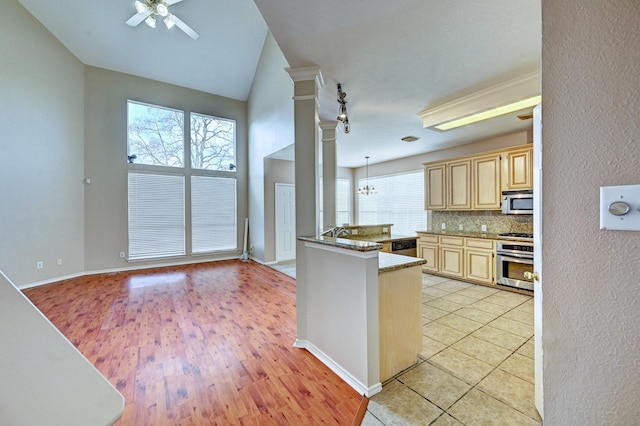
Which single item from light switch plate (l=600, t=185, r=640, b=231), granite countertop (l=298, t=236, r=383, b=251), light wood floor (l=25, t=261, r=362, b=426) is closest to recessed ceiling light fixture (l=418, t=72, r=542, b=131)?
granite countertop (l=298, t=236, r=383, b=251)

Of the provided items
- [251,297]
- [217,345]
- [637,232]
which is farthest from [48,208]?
[637,232]

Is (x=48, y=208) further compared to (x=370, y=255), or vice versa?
(x=48, y=208)

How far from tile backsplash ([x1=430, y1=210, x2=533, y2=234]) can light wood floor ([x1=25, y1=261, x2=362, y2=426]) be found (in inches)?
140

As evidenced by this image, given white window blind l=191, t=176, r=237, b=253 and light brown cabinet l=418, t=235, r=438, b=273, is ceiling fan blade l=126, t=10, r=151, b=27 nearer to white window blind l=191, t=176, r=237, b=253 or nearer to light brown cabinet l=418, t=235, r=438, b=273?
white window blind l=191, t=176, r=237, b=253

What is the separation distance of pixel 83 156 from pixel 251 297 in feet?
15.0

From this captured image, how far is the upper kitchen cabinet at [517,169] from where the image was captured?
3.93m

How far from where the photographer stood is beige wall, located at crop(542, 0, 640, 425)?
2.07ft

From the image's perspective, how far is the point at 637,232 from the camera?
0.62 metres

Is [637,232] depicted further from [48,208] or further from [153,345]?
[48,208]

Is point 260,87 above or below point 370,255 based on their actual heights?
above

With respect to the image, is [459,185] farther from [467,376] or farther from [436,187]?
[467,376]

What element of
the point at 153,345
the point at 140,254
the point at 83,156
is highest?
the point at 83,156

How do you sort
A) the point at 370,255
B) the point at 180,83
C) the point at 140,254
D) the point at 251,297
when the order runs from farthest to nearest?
the point at 180,83 → the point at 140,254 → the point at 251,297 → the point at 370,255

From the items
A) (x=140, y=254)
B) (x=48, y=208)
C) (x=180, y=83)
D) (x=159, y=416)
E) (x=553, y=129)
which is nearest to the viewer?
(x=553, y=129)
